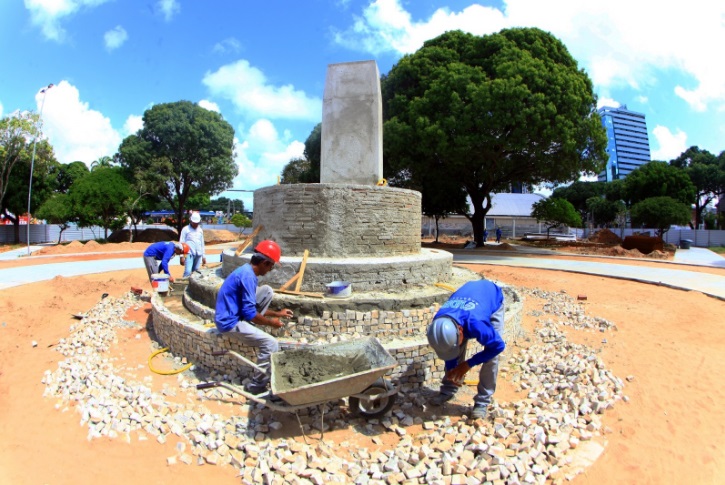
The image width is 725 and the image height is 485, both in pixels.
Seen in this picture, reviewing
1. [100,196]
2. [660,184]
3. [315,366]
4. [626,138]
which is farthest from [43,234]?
[626,138]

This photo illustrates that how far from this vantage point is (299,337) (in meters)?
4.64

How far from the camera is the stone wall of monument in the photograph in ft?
18.7

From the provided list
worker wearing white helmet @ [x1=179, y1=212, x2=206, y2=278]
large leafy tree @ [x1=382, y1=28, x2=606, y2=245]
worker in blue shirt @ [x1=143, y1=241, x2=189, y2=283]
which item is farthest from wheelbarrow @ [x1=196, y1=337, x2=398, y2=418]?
large leafy tree @ [x1=382, y1=28, x2=606, y2=245]

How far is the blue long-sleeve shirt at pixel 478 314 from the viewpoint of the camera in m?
3.19

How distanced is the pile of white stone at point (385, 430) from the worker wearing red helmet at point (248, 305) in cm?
48

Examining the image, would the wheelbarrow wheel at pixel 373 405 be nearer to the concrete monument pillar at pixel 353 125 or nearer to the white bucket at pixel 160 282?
the concrete monument pillar at pixel 353 125

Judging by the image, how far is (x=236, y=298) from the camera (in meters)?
3.74

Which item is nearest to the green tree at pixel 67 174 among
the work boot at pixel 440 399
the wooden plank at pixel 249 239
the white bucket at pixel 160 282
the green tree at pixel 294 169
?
the green tree at pixel 294 169

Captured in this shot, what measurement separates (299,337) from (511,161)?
52.0 ft

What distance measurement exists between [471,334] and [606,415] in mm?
1510

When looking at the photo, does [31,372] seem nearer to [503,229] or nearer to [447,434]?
[447,434]

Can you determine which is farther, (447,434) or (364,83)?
(364,83)

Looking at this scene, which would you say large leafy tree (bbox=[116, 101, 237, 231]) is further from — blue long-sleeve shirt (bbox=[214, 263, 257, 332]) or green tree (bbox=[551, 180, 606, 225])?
green tree (bbox=[551, 180, 606, 225])

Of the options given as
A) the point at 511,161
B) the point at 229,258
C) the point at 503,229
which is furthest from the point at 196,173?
the point at 503,229
